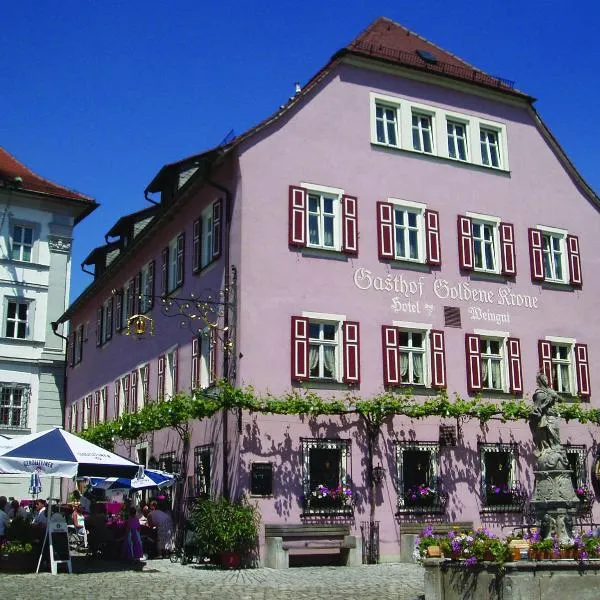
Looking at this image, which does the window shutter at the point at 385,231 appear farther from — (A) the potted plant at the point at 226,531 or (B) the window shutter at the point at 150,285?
(B) the window shutter at the point at 150,285

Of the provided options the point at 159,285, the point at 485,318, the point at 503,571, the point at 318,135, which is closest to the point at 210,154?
the point at 318,135

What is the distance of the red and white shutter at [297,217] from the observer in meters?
20.6

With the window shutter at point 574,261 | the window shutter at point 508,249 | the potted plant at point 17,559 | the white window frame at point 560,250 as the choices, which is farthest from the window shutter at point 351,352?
the potted plant at point 17,559

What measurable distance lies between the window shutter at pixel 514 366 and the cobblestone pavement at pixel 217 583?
18.7 ft

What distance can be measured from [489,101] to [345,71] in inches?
180

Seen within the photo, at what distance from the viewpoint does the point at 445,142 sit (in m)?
23.7

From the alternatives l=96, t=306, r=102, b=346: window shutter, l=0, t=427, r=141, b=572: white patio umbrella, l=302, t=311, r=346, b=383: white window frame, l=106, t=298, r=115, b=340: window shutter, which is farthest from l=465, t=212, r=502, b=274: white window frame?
l=96, t=306, r=102, b=346: window shutter

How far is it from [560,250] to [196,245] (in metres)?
9.86

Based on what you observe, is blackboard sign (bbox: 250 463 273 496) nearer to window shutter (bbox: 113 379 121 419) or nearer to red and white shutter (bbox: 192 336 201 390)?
red and white shutter (bbox: 192 336 201 390)

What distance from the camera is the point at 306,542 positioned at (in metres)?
18.9

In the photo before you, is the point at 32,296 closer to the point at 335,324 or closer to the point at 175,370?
the point at 175,370

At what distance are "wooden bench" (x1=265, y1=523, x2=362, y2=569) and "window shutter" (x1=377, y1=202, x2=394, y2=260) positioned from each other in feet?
21.2

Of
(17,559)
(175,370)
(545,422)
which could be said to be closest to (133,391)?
(175,370)

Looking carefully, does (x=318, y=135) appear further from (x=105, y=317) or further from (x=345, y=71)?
(x=105, y=317)
